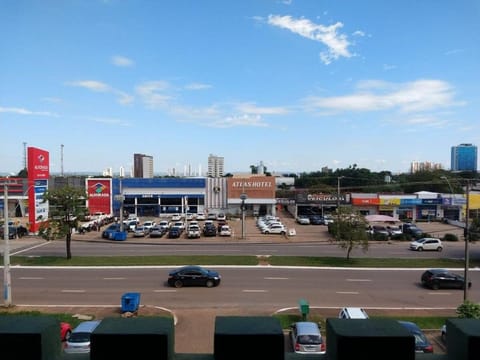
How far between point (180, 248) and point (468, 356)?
1401 inches

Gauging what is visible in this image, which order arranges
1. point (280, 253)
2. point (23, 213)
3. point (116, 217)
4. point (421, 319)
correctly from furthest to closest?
point (23, 213), point (116, 217), point (280, 253), point (421, 319)

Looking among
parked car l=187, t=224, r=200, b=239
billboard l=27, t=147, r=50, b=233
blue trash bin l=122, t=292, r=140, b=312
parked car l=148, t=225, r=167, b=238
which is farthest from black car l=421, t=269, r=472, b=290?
billboard l=27, t=147, r=50, b=233

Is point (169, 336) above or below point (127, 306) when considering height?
above

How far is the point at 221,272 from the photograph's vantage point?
26.2m

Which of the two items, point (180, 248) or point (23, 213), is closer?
point (180, 248)

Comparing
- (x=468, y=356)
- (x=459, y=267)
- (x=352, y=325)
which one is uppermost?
(x=352, y=325)

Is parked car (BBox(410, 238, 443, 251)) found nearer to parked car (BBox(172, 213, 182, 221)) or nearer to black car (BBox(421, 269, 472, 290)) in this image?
black car (BBox(421, 269, 472, 290))

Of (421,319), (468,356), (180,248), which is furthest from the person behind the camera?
(180,248)

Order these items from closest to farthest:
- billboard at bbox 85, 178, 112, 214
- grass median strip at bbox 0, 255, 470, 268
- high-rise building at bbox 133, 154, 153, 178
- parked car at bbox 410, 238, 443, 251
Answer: grass median strip at bbox 0, 255, 470, 268, parked car at bbox 410, 238, 443, 251, billboard at bbox 85, 178, 112, 214, high-rise building at bbox 133, 154, 153, 178

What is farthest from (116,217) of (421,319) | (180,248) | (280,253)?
(421,319)

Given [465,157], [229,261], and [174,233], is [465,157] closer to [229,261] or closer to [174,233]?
[174,233]

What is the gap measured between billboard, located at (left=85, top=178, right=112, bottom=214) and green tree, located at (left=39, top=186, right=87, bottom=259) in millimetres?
32812

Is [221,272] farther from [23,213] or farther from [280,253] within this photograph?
[23,213]

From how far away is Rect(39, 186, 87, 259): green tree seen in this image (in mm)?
28578
